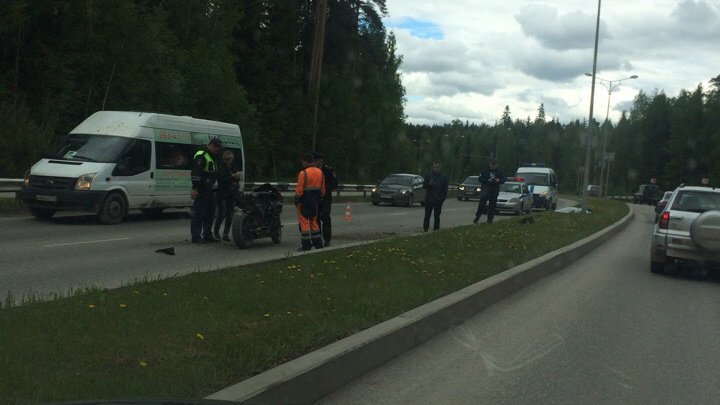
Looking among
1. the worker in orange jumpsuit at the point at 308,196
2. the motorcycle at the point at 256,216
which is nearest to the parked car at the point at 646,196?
the motorcycle at the point at 256,216

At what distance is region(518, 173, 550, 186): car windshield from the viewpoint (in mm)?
38719

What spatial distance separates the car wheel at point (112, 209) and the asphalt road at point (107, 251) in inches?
9.1

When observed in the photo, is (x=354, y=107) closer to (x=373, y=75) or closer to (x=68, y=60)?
(x=373, y=75)

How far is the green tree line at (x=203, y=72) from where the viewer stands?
26766mm

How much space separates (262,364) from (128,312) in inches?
68.8

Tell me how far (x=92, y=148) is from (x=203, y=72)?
20.2 metres

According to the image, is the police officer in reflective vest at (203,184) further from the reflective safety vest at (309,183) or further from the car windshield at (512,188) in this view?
the car windshield at (512,188)

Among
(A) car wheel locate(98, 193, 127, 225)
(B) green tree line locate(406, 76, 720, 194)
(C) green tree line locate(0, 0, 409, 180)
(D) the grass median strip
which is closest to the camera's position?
(D) the grass median strip

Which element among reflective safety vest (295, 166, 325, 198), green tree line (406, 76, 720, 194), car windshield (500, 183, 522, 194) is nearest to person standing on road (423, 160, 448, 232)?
reflective safety vest (295, 166, 325, 198)

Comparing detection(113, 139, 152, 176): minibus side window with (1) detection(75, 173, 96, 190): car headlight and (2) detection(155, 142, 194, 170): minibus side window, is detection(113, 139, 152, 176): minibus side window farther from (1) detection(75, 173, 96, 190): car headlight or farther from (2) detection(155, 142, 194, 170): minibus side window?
(1) detection(75, 173, 96, 190): car headlight

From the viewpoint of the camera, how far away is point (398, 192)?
35062 millimetres

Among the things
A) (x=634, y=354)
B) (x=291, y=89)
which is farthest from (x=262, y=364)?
(x=291, y=89)

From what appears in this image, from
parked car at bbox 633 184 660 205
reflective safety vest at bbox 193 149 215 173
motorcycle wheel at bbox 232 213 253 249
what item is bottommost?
parked car at bbox 633 184 660 205

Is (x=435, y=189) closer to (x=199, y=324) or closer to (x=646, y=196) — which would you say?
(x=199, y=324)
